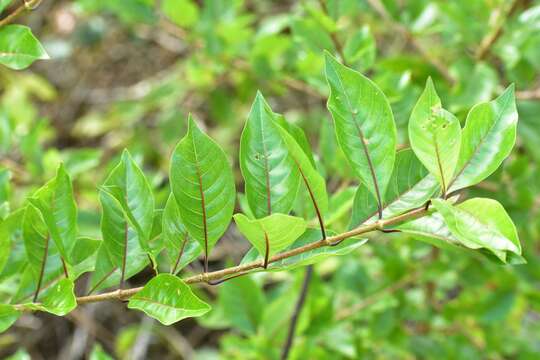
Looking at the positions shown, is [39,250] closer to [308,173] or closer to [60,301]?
[60,301]

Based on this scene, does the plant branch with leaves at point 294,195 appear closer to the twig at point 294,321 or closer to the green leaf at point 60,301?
the green leaf at point 60,301

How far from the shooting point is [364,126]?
1.90ft

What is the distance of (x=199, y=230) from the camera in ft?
1.93

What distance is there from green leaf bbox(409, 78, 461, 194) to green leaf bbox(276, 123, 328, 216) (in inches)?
3.3

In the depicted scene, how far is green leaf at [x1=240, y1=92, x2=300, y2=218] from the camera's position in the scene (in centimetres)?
58

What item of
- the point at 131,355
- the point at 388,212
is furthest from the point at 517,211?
the point at 131,355

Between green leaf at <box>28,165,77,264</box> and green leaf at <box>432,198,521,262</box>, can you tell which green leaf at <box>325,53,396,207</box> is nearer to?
green leaf at <box>432,198,521,262</box>

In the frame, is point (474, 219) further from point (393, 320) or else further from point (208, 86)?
point (208, 86)

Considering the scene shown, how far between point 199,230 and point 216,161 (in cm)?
7

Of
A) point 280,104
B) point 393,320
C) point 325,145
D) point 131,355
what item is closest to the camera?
point 325,145

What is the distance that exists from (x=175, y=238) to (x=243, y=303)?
53cm

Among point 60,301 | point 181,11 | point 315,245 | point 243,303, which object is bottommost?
point 243,303

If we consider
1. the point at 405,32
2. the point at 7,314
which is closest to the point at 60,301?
the point at 7,314

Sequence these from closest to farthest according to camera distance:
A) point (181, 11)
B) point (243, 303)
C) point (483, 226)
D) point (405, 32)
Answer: point (483, 226) → point (243, 303) → point (405, 32) → point (181, 11)
